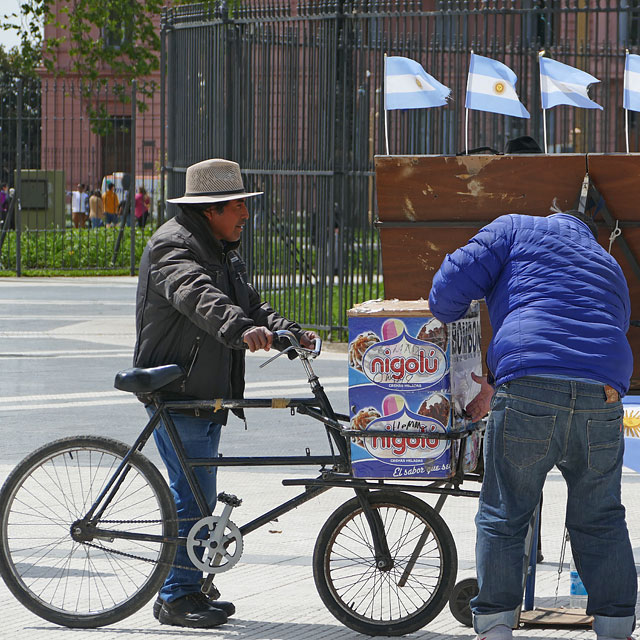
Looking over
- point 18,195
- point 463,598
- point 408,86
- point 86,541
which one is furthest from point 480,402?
point 18,195

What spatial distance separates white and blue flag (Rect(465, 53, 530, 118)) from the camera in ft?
18.9

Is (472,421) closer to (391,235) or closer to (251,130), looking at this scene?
(391,235)

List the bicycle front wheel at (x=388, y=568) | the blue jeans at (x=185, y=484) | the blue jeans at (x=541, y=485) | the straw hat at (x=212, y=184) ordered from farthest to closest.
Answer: the straw hat at (x=212, y=184) < the blue jeans at (x=185, y=484) < the bicycle front wheel at (x=388, y=568) < the blue jeans at (x=541, y=485)

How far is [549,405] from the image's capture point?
167 inches

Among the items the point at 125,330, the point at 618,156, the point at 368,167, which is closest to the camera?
the point at 618,156

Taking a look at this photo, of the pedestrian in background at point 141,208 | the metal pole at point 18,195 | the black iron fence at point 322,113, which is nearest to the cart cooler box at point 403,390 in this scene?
the black iron fence at point 322,113

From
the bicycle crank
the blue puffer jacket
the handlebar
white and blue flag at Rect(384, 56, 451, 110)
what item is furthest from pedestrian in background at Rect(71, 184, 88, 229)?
the blue puffer jacket

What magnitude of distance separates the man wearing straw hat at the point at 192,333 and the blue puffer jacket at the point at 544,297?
870mm

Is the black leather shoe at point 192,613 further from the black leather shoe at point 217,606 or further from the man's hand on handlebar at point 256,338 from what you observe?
the man's hand on handlebar at point 256,338

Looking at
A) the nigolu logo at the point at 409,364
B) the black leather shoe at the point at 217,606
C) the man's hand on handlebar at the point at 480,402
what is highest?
the nigolu logo at the point at 409,364

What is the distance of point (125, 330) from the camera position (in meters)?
14.6

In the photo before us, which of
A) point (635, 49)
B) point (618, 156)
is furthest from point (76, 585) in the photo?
point (635, 49)

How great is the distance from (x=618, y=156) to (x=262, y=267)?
905 centimetres

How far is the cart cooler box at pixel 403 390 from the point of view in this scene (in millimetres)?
4691
